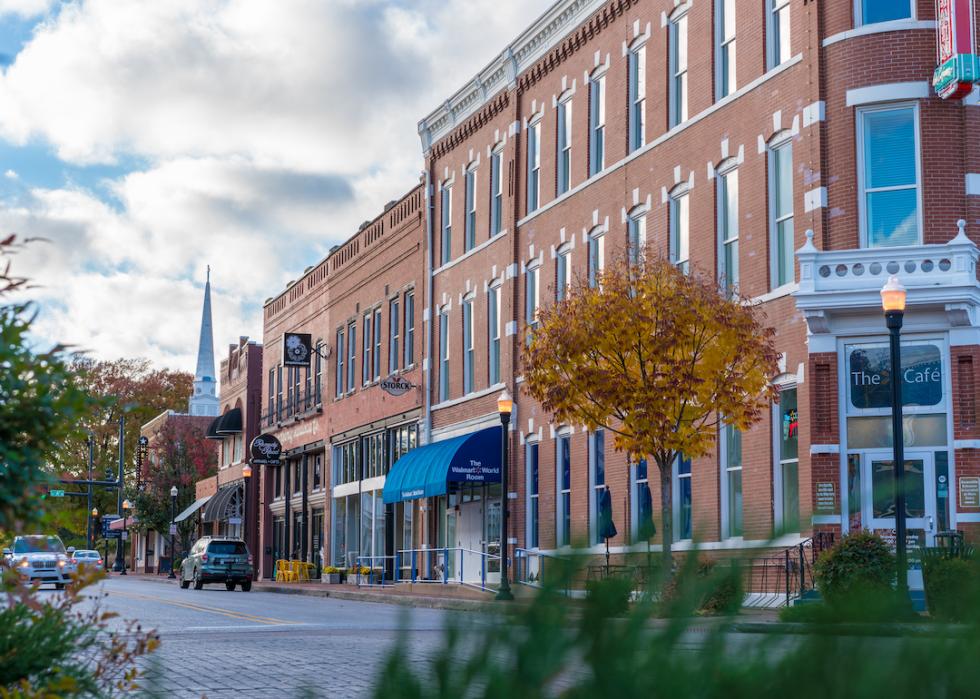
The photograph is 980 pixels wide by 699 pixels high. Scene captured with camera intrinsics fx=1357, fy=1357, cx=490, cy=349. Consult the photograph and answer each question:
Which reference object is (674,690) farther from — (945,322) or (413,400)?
(413,400)

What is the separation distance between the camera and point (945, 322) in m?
20.8

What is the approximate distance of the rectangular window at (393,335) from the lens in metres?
41.7

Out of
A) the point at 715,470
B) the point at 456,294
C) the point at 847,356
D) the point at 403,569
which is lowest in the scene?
the point at 403,569

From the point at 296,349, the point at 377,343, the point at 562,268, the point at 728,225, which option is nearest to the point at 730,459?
the point at 728,225

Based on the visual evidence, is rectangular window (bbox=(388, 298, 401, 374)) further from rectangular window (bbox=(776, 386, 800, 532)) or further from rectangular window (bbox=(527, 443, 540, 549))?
rectangular window (bbox=(776, 386, 800, 532))

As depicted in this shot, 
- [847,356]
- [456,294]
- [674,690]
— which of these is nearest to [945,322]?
[847,356]

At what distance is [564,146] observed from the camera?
31375 millimetres

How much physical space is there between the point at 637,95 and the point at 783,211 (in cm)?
627

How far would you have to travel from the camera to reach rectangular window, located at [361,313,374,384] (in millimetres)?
43969

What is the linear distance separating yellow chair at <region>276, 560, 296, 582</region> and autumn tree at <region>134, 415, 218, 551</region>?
23.1m

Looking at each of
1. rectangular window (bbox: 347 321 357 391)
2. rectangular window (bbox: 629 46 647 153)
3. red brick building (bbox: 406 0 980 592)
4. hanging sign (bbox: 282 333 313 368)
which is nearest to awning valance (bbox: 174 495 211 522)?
hanging sign (bbox: 282 333 313 368)

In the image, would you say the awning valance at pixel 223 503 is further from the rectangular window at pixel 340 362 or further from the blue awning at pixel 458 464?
the blue awning at pixel 458 464

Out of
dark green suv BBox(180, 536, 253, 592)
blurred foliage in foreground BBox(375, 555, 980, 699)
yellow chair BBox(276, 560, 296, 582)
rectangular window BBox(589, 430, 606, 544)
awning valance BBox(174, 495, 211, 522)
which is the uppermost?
rectangular window BBox(589, 430, 606, 544)

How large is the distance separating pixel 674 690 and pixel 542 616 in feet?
0.55
